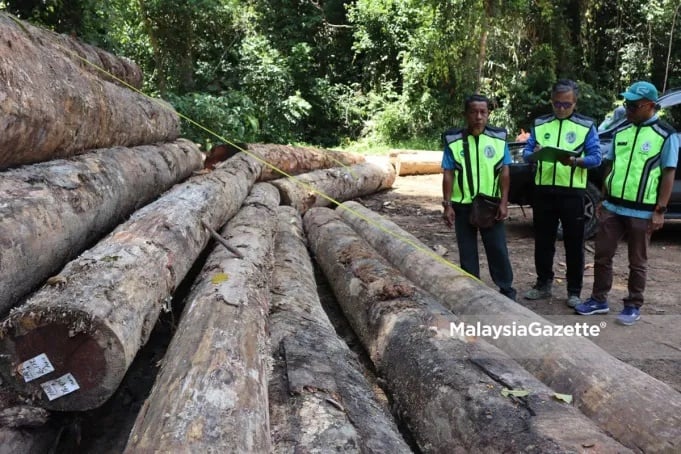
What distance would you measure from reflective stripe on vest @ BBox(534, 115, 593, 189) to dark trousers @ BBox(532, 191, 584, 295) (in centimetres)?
13

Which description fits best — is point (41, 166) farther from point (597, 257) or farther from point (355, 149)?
point (355, 149)

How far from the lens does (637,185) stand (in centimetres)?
402

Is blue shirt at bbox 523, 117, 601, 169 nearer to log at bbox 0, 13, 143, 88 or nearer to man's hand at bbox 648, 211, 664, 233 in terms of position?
man's hand at bbox 648, 211, 664, 233

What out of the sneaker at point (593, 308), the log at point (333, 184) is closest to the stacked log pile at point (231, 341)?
the sneaker at point (593, 308)

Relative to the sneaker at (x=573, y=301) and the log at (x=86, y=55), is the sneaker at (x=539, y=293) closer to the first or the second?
the sneaker at (x=573, y=301)

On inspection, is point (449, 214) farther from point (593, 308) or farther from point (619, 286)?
point (619, 286)

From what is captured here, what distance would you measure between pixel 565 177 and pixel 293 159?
18.9ft

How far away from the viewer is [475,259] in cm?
453

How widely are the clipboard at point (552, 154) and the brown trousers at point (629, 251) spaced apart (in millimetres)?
543

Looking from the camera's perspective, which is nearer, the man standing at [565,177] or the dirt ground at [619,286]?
the dirt ground at [619,286]

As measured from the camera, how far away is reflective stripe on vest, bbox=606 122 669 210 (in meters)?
3.95

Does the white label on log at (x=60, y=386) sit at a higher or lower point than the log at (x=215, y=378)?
lower

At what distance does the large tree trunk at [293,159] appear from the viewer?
8.49 meters

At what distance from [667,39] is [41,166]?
1756cm
